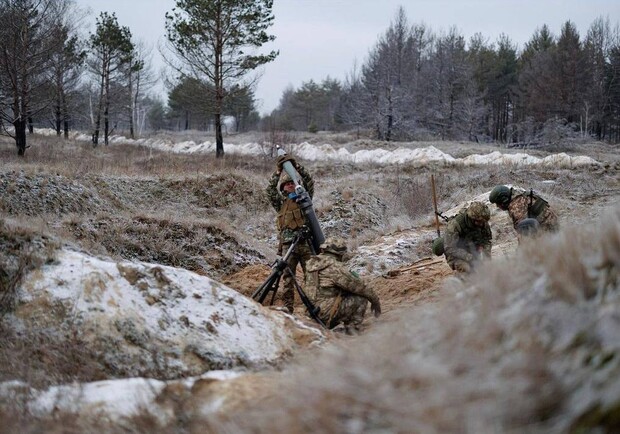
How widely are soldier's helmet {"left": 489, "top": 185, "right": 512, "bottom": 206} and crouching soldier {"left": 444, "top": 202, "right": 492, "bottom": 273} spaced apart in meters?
0.50

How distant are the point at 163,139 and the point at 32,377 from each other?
41.7 meters

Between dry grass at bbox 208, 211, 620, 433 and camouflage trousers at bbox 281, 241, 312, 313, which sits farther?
camouflage trousers at bbox 281, 241, 312, 313

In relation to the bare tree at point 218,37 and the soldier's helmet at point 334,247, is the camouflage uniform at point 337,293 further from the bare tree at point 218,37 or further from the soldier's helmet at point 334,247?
the bare tree at point 218,37

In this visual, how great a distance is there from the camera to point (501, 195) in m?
7.14

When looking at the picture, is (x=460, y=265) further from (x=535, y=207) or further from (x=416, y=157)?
(x=416, y=157)

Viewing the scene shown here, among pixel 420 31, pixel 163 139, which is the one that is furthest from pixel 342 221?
pixel 420 31

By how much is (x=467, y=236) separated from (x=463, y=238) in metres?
0.07

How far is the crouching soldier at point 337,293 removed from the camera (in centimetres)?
572

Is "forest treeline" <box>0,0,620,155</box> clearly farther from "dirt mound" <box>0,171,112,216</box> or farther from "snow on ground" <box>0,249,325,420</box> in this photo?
"snow on ground" <box>0,249,325,420</box>

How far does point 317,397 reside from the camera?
2174 mm

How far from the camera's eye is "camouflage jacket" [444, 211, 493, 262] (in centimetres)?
664

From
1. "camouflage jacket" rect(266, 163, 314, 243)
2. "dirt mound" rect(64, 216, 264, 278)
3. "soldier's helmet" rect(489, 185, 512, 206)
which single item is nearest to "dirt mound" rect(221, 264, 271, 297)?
"dirt mound" rect(64, 216, 264, 278)

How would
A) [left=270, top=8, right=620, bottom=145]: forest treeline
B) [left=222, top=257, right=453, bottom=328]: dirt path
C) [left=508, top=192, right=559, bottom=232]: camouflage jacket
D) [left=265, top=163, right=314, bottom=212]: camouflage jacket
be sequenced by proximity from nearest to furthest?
[left=508, top=192, right=559, bottom=232]: camouflage jacket, [left=222, top=257, right=453, bottom=328]: dirt path, [left=265, top=163, right=314, bottom=212]: camouflage jacket, [left=270, top=8, right=620, bottom=145]: forest treeline

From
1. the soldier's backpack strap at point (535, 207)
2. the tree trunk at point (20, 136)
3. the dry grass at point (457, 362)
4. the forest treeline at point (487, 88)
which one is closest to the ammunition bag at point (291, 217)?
the soldier's backpack strap at point (535, 207)
